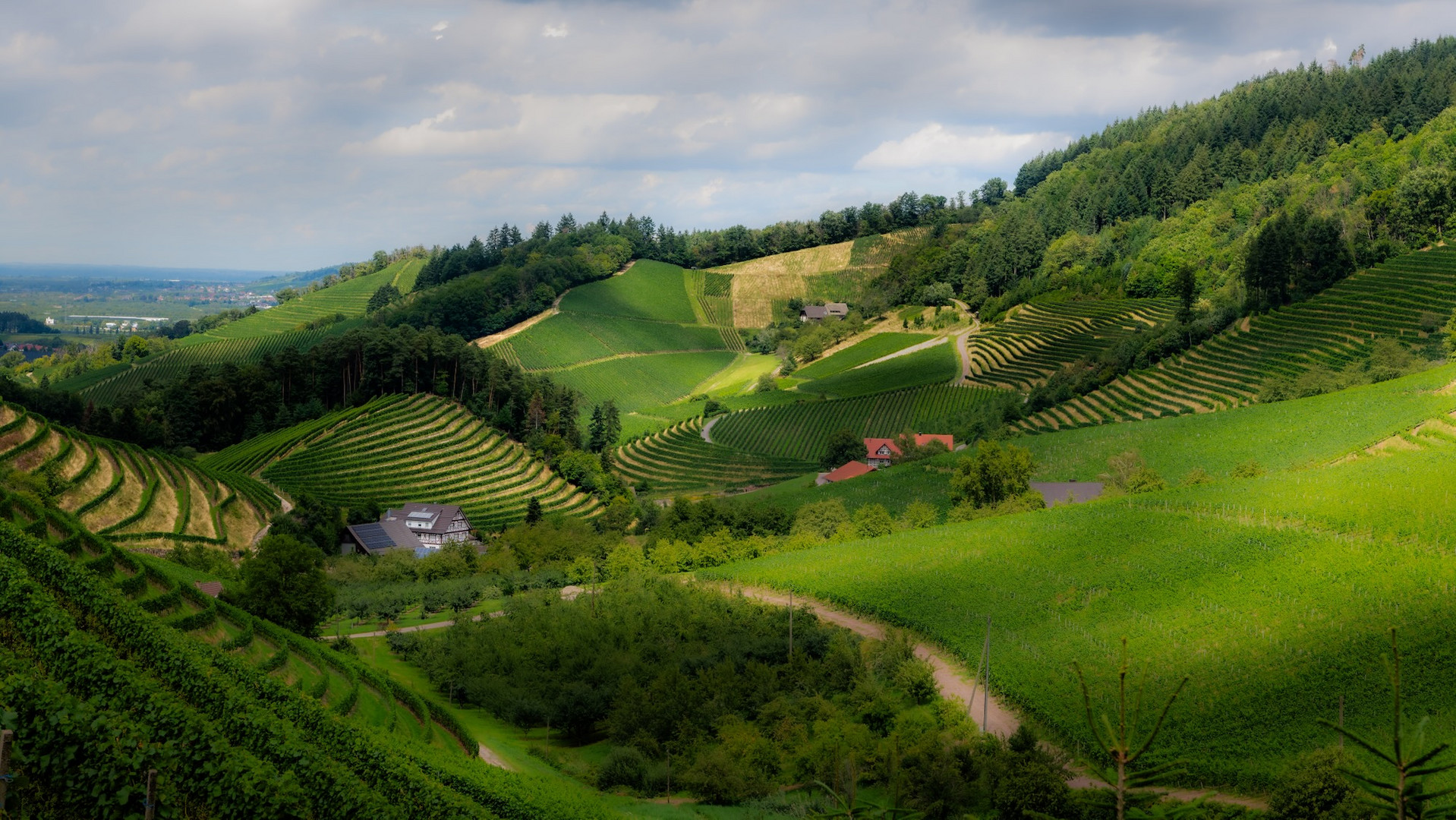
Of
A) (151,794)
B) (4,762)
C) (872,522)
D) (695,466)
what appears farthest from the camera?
(695,466)

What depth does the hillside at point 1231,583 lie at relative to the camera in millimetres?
29891

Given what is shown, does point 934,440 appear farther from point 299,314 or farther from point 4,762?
point 299,314

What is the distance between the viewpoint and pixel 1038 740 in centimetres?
3109

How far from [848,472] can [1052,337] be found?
4313 centimetres

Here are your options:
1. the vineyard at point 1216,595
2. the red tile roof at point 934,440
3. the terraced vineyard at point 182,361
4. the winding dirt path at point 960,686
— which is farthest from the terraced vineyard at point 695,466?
the terraced vineyard at point 182,361

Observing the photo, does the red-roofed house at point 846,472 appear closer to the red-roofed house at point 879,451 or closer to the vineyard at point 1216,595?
the red-roofed house at point 879,451

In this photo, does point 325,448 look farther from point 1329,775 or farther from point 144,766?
point 1329,775

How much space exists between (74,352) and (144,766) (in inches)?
6434

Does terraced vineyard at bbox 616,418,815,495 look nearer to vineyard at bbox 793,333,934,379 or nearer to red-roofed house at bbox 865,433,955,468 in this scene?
red-roofed house at bbox 865,433,955,468

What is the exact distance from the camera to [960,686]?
35.5m

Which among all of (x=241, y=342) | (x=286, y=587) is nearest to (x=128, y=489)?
(x=286, y=587)

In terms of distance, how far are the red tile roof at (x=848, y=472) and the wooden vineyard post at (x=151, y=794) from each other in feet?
209

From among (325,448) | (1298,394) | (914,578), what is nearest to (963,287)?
(1298,394)

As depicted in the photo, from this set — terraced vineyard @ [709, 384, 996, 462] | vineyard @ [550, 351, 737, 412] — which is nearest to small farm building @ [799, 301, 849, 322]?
vineyard @ [550, 351, 737, 412]
